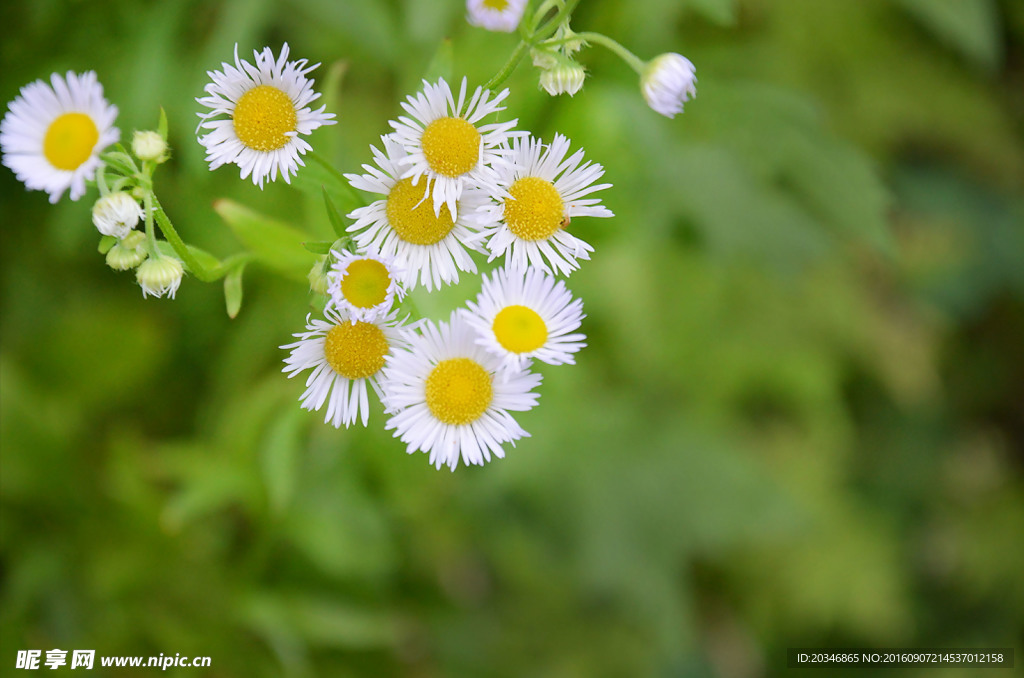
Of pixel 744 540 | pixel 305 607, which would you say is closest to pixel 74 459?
pixel 305 607

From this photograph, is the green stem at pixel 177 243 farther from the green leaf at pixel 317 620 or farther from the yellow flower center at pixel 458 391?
the green leaf at pixel 317 620

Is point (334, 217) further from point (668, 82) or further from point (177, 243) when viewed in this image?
point (668, 82)

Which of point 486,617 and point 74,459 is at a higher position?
point 74,459

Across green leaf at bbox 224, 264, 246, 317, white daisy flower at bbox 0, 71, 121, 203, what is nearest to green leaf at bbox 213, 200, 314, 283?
green leaf at bbox 224, 264, 246, 317

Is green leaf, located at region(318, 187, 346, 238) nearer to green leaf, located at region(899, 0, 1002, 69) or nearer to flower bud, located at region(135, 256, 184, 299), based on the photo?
flower bud, located at region(135, 256, 184, 299)

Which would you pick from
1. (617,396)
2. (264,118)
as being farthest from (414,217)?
(617,396)

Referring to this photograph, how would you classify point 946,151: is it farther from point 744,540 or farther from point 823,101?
point 744,540
